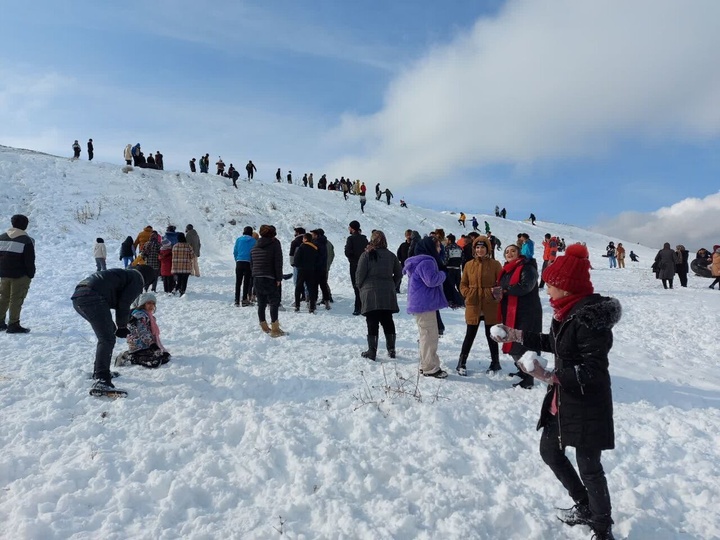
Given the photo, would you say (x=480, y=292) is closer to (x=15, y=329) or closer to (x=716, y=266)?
(x=15, y=329)

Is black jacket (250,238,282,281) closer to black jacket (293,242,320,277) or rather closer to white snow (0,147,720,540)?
white snow (0,147,720,540)

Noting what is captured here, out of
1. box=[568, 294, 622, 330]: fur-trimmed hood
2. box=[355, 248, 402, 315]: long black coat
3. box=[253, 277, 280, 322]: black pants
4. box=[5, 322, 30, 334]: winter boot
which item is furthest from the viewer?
box=[253, 277, 280, 322]: black pants

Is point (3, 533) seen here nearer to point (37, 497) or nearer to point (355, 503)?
point (37, 497)

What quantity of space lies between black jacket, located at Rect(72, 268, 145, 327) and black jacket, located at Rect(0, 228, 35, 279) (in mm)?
2940

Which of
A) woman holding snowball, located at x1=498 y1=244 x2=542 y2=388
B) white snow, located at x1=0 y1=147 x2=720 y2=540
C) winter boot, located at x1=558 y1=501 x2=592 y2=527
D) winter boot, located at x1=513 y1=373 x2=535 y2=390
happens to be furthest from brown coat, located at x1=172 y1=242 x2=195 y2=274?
winter boot, located at x1=558 y1=501 x2=592 y2=527

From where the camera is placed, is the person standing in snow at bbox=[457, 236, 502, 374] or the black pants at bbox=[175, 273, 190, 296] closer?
the person standing in snow at bbox=[457, 236, 502, 374]

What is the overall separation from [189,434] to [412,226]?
32876 mm

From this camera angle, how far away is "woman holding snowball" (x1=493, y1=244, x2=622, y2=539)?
2693 mm

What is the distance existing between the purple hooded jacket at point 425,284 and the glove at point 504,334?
2565 millimetres

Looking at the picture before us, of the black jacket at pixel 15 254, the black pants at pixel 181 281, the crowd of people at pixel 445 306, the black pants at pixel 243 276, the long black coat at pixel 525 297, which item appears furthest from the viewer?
the black pants at pixel 181 281

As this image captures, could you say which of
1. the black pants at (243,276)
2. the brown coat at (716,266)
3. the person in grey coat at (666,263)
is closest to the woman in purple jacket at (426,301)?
the black pants at (243,276)

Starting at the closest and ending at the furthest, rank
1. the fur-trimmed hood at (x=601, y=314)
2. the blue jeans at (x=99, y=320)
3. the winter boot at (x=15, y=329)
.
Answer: the fur-trimmed hood at (x=601, y=314)
the blue jeans at (x=99, y=320)
the winter boot at (x=15, y=329)

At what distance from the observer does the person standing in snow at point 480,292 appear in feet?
19.6

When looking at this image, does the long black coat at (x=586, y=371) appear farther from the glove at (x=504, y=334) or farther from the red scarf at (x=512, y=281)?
the red scarf at (x=512, y=281)
